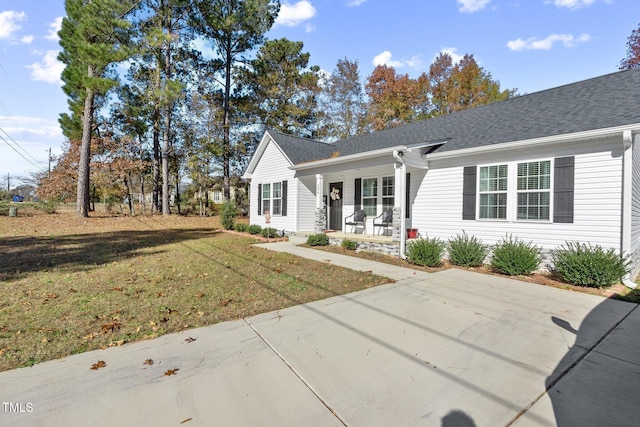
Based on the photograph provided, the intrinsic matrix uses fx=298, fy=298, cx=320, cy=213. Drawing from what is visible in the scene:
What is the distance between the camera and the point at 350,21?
13602mm

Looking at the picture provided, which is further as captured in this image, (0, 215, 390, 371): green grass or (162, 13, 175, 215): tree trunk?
(162, 13, 175, 215): tree trunk

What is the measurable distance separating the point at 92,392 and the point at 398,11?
47.9 feet

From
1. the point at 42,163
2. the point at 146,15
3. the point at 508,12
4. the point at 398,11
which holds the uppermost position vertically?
the point at 146,15

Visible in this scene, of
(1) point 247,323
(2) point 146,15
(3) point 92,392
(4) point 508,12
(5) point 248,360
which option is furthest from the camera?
(2) point 146,15

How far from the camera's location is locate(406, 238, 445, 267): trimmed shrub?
7.27 m

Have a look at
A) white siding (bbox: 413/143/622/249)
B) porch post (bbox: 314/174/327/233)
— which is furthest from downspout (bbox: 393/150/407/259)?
porch post (bbox: 314/174/327/233)

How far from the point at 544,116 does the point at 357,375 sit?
27.6 feet

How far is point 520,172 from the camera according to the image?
719 cm

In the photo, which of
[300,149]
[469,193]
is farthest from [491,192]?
[300,149]

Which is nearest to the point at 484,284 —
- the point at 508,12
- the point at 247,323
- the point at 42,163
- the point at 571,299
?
the point at 571,299

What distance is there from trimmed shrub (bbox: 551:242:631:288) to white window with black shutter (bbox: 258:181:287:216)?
9.69 meters

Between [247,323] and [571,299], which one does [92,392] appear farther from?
[571,299]

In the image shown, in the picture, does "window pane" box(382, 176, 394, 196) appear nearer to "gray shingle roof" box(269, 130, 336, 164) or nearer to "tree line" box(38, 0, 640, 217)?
"gray shingle roof" box(269, 130, 336, 164)

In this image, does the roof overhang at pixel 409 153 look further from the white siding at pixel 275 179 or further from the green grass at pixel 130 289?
the green grass at pixel 130 289
